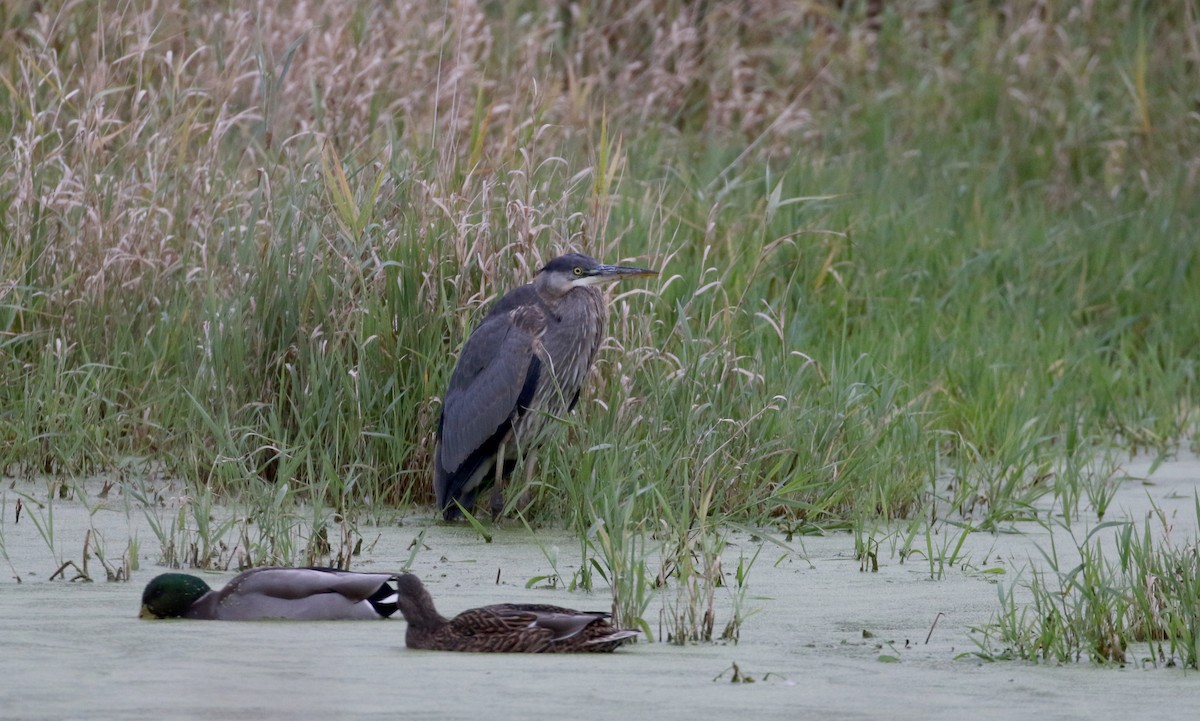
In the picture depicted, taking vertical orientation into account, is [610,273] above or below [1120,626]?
above

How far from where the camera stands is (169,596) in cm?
394

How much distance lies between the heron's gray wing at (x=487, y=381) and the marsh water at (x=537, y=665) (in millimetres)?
665

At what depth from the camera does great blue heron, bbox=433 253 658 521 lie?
5465 mm

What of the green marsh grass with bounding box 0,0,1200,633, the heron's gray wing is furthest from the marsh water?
the heron's gray wing

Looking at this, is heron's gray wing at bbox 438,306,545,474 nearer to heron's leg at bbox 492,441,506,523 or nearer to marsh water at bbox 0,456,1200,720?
heron's leg at bbox 492,441,506,523

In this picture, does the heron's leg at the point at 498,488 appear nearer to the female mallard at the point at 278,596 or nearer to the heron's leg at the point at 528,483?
the heron's leg at the point at 528,483

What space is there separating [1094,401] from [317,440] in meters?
3.44

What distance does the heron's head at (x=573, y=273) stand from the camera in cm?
561

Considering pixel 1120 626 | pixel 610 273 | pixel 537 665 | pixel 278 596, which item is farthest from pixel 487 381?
pixel 1120 626

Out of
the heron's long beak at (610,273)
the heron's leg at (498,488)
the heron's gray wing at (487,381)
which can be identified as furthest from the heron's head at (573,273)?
the heron's leg at (498,488)

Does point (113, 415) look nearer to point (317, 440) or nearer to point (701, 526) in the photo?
point (317, 440)

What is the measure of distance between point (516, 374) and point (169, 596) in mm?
1827

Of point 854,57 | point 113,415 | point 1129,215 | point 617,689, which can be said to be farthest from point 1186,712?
point 854,57

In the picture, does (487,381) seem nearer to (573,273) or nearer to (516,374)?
(516,374)
